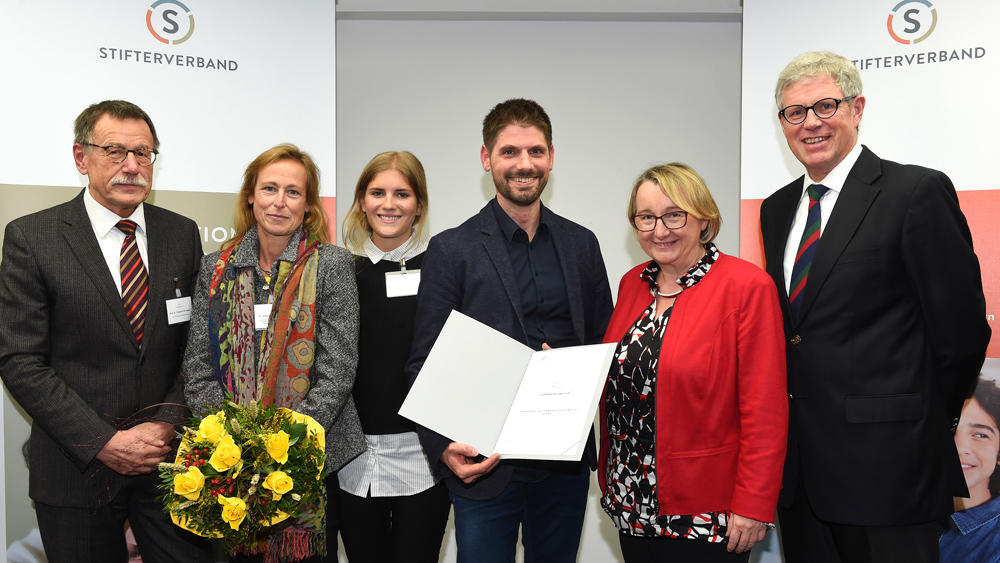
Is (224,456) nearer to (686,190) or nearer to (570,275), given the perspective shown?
(570,275)

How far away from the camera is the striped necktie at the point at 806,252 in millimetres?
2328

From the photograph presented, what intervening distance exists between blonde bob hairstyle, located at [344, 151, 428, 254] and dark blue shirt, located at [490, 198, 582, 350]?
0.47m

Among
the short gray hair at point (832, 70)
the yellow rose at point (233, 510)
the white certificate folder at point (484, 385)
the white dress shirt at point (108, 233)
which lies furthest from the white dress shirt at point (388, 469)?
the short gray hair at point (832, 70)

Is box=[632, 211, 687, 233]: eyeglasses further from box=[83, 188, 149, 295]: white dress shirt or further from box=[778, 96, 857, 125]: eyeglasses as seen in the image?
box=[83, 188, 149, 295]: white dress shirt

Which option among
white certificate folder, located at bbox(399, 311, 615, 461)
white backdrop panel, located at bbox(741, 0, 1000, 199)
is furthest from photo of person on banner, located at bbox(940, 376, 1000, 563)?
white certificate folder, located at bbox(399, 311, 615, 461)

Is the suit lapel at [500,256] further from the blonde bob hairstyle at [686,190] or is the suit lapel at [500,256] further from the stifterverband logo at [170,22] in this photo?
the stifterverband logo at [170,22]

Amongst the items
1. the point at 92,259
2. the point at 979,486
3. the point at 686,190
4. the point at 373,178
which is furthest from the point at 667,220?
the point at 979,486

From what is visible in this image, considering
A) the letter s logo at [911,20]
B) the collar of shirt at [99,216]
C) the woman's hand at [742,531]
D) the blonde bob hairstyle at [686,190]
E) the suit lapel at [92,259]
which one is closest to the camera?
the woman's hand at [742,531]

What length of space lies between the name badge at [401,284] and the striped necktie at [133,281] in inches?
37.1

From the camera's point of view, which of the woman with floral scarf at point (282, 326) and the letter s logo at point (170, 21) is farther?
the letter s logo at point (170, 21)

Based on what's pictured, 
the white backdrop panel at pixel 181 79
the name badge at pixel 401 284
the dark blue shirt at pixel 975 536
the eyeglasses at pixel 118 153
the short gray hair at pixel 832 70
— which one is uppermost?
the white backdrop panel at pixel 181 79

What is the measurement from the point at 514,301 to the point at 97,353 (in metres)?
1.61

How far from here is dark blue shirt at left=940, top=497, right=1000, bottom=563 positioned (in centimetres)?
329

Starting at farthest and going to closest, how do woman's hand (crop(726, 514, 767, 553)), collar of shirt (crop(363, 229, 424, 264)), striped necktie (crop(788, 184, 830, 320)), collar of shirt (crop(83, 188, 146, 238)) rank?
collar of shirt (crop(363, 229, 424, 264)) < collar of shirt (crop(83, 188, 146, 238)) < striped necktie (crop(788, 184, 830, 320)) < woman's hand (crop(726, 514, 767, 553))
